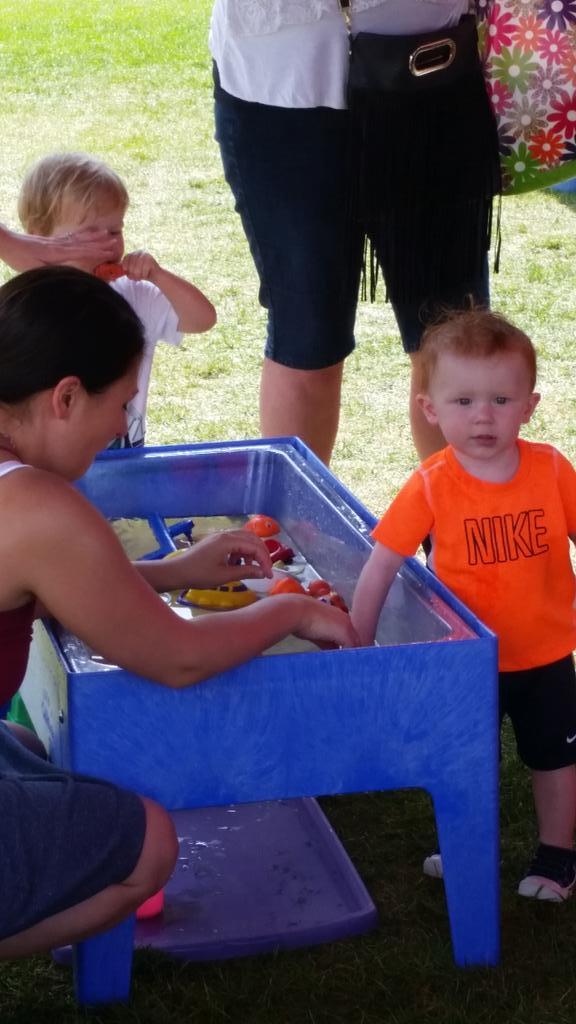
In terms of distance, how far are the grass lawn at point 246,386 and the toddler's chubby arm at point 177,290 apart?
0.92 meters

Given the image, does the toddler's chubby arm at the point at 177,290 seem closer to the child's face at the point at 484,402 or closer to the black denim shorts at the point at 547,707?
the child's face at the point at 484,402

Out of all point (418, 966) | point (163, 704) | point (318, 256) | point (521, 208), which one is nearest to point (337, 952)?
point (418, 966)

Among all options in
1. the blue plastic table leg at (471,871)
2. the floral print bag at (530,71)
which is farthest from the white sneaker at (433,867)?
the floral print bag at (530,71)

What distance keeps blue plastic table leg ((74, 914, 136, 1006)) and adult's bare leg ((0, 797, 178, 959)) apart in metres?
0.05

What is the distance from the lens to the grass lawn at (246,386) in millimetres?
1905

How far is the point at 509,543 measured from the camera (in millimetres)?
2096

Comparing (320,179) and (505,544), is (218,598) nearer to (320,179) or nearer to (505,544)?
(505,544)

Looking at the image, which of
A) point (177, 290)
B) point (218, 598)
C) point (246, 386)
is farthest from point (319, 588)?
point (246, 386)

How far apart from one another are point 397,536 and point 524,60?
3.22ft

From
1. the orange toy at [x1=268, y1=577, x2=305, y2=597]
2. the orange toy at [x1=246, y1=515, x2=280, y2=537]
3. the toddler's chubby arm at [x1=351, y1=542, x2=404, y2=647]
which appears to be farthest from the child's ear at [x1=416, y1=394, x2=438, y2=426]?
the orange toy at [x1=246, y1=515, x2=280, y2=537]

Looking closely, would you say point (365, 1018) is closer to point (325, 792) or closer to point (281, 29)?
point (325, 792)

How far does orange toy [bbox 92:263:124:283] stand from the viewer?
2658mm

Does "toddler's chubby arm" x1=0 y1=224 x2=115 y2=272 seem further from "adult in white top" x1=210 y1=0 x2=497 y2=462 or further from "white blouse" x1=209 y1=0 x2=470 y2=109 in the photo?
"white blouse" x1=209 y1=0 x2=470 y2=109

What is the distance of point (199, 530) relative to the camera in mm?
2607
